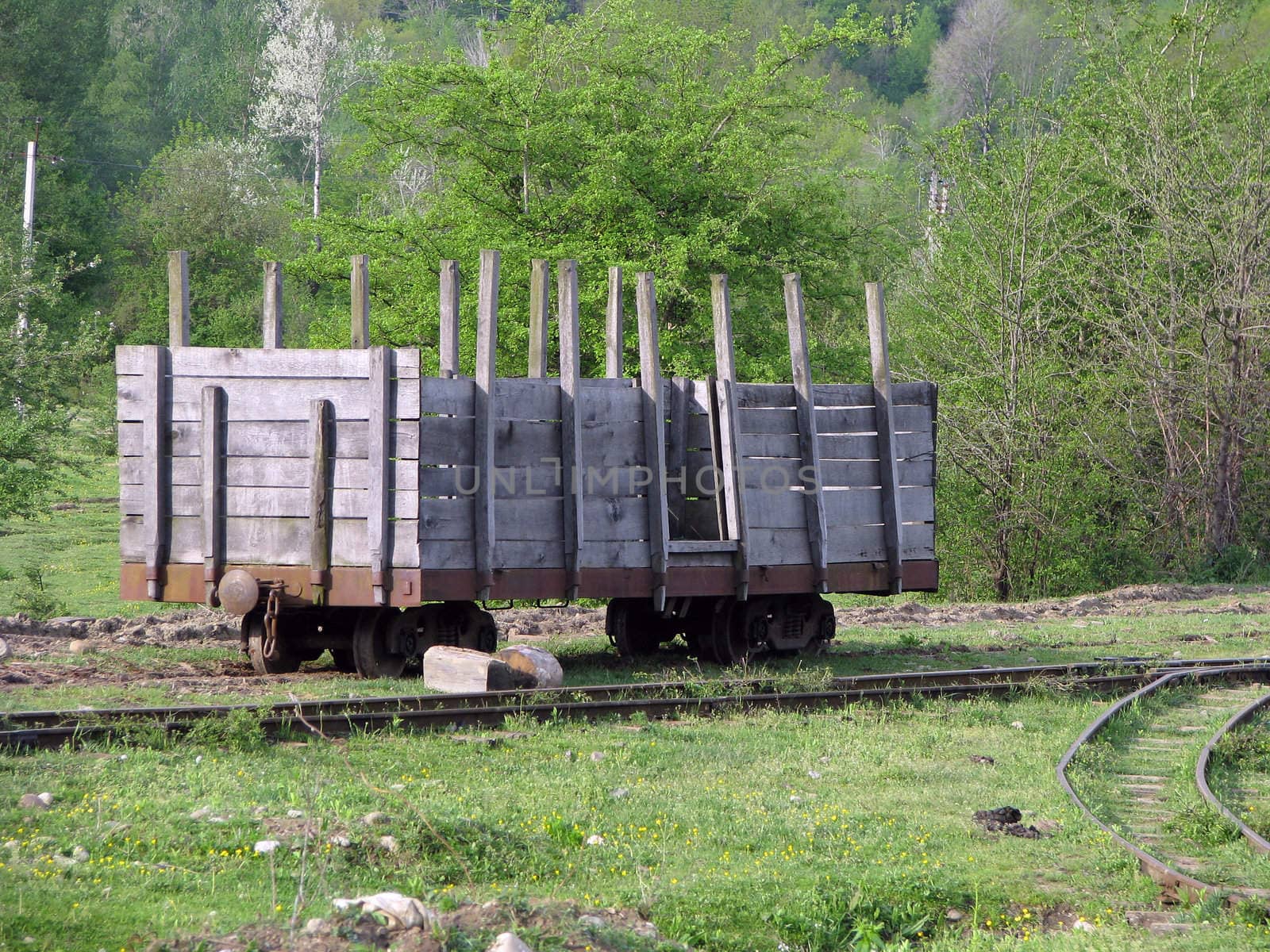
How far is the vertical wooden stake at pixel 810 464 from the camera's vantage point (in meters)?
12.3

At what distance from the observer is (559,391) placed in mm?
11281

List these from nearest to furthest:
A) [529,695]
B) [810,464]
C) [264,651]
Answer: [529,695]
[264,651]
[810,464]

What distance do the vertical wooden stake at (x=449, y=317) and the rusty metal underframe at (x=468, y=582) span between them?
6.69 ft

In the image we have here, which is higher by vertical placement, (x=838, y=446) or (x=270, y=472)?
(x=838, y=446)

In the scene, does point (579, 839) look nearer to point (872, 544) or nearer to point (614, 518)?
point (614, 518)

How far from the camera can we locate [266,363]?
35.1 ft

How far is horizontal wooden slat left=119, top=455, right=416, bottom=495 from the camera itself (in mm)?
10445

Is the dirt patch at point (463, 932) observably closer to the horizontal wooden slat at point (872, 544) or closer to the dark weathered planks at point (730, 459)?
the dark weathered planks at point (730, 459)

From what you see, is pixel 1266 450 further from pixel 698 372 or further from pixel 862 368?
pixel 698 372

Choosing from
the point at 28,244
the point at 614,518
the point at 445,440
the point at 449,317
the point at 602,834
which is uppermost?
the point at 28,244

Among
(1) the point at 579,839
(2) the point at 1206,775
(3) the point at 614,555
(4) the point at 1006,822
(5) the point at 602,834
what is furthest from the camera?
(3) the point at 614,555

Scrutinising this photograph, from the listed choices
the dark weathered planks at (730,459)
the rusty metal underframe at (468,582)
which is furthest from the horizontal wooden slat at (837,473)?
the rusty metal underframe at (468,582)

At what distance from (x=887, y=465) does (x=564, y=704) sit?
458cm

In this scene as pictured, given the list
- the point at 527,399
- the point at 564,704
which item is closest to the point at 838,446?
the point at 527,399
